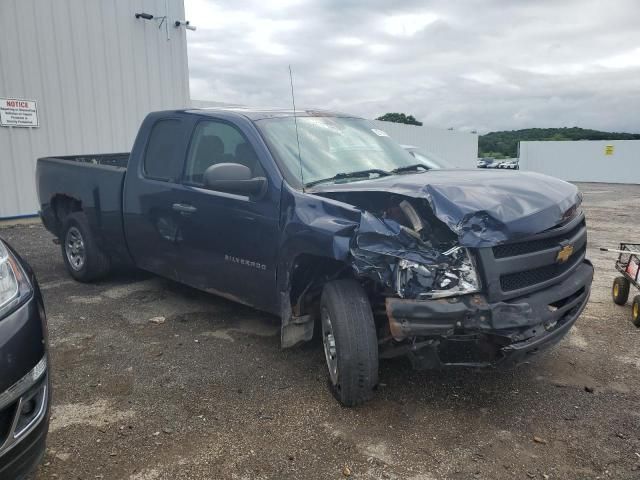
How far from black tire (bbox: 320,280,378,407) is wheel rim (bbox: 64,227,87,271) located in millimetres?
3734

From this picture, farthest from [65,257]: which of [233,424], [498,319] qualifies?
[498,319]

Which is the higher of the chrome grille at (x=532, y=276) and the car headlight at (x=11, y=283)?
the car headlight at (x=11, y=283)

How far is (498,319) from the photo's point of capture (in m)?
2.86

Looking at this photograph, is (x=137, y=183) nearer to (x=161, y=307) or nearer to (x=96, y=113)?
(x=161, y=307)

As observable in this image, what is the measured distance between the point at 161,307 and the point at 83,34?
28.0 ft

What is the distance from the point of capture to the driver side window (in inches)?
161

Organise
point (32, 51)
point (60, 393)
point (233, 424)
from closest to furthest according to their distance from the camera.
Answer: point (233, 424), point (60, 393), point (32, 51)

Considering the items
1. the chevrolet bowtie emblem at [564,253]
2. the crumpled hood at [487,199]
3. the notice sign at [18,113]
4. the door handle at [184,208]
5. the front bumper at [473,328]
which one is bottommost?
the front bumper at [473,328]

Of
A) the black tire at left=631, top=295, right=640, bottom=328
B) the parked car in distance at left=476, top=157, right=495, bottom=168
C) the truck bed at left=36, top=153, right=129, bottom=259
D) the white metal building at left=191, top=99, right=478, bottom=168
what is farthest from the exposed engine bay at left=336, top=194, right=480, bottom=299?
the parked car in distance at left=476, top=157, right=495, bottom=168

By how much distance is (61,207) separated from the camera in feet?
20.6

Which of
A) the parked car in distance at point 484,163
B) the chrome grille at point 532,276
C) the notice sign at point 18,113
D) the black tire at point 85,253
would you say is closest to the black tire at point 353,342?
the chrome grille at point 532,276

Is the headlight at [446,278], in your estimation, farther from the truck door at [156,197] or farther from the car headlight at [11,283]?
the truck door at [156,197]

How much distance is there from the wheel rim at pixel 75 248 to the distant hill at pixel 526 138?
30.4 metres

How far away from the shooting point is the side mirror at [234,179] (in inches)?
145
